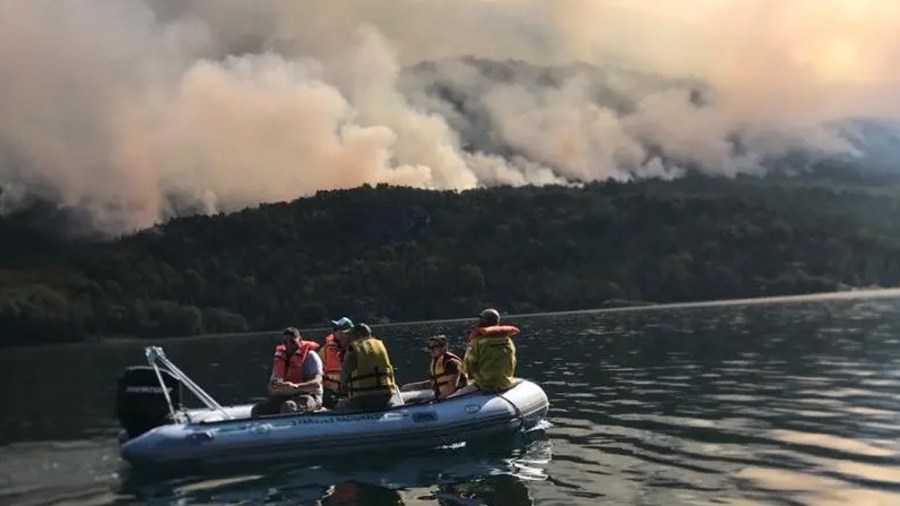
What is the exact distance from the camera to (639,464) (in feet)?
64.6

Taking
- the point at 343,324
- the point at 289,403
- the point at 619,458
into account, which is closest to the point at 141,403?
the point at 289,403

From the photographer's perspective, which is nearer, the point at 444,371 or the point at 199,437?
the point at 199,437

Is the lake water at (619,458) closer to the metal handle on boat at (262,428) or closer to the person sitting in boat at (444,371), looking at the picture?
the metal handle on boat at (262,428)

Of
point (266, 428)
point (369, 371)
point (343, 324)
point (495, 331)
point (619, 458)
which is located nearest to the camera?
point (619, 458)

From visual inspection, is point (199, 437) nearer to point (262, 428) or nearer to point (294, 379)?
point (262, 428)

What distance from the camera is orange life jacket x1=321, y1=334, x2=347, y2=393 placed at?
24.7 m

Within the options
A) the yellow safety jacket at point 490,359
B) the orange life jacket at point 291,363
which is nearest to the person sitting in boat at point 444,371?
the yellow safety jacket at point 490,359

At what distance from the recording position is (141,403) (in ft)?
72.7

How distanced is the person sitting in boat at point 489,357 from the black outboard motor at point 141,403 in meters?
7.34

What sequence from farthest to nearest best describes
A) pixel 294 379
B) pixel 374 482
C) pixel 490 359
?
pixel 490 359 → pixel 294 379 → pixel 374 482

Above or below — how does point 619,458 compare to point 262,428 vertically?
below

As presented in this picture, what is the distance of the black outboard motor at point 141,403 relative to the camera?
72.5ft

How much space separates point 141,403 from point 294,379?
3642 millimetres

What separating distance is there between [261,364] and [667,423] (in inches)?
1865
